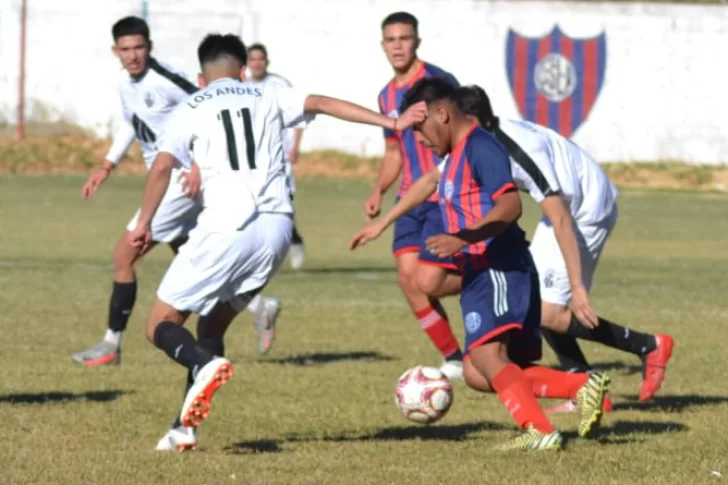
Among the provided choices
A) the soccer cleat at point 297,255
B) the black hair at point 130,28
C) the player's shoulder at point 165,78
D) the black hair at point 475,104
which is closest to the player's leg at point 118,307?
the player's shoulder at point 165,78

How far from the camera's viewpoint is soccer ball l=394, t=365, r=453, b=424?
762 cm

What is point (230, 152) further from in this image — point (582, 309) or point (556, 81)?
point (556, 81)

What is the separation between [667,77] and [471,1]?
4153mm

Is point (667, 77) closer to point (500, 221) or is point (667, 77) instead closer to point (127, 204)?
point (127, 204)

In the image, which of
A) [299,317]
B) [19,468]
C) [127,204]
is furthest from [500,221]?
[127,204]

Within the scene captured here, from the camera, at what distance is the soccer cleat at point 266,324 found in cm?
1076

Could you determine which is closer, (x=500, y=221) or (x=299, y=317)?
(x=500, y=221)

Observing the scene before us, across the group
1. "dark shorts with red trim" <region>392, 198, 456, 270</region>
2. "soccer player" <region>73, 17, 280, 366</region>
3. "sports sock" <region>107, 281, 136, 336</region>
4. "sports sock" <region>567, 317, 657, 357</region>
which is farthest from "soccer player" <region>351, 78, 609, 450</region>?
"sports sock" <region>107, 281, 136, 336</region>

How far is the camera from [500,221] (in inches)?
273

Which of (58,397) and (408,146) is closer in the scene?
(58,397)

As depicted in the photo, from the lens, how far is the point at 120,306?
10258 mm

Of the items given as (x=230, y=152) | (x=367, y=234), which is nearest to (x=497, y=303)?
(x=367, y=234)

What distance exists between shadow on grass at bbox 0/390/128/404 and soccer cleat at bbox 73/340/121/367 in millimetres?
1062

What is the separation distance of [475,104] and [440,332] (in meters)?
2.59
